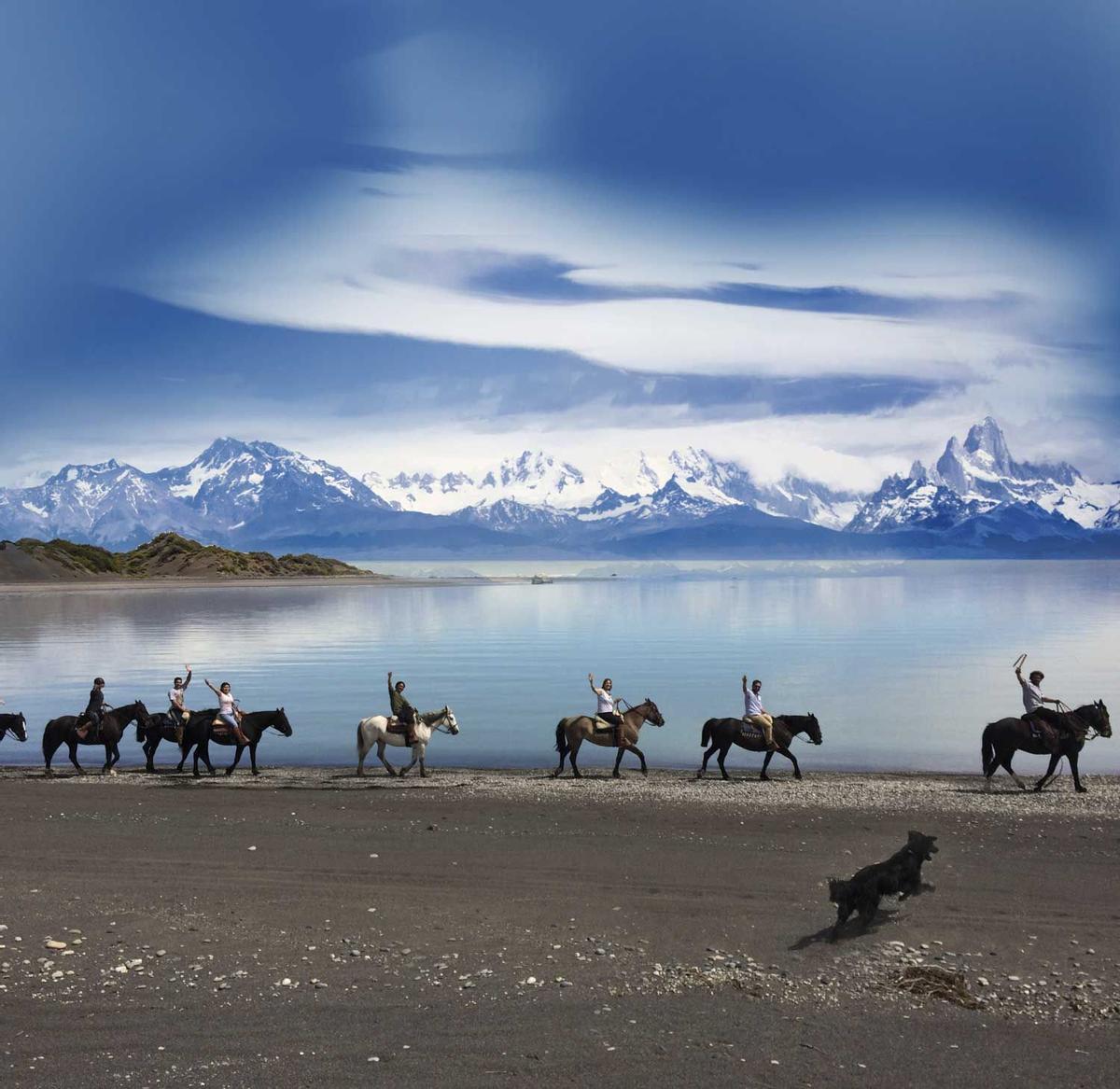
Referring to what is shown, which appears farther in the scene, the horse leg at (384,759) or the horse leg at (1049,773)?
the horse leg at (384,759)

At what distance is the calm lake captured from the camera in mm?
33875

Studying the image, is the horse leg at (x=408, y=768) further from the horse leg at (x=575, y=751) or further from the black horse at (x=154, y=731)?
the black horse at (x=154, y=731)

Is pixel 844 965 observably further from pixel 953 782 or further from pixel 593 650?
pixel 593 650

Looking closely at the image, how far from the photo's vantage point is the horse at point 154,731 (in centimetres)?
2745

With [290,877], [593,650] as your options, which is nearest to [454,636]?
[593,650]

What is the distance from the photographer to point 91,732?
2722 cm

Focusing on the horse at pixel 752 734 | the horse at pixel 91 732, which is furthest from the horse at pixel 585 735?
the horse at pixel 91 732

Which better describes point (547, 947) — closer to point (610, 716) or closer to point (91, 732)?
point (610, 716)

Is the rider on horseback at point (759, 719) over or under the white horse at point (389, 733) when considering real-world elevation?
over

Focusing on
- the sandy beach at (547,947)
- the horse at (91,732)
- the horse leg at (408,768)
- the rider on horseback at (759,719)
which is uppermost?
the rider on horseback at (759,719)

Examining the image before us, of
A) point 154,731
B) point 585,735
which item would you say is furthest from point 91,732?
point 585,735

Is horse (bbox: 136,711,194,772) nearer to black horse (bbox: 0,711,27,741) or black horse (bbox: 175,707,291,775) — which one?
black horse (bbox: 175,707,291,775)

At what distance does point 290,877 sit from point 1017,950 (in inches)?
401

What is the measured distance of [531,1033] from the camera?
11688mm
